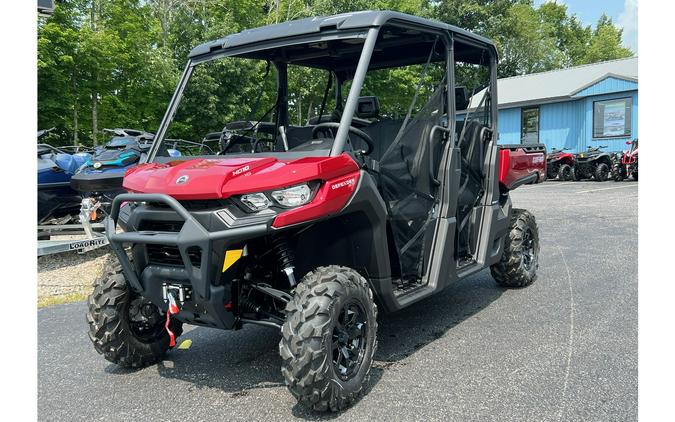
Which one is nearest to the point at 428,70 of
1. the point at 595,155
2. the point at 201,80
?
the point at 201,80

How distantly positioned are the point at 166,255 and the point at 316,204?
0.96m

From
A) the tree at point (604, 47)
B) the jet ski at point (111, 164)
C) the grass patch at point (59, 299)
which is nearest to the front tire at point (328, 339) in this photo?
the grass patch at point (59, 299)

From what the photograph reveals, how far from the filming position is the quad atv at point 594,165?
20.6m

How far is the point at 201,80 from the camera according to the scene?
4727 millimetres

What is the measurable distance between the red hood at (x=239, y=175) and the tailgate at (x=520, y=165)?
2667 mm

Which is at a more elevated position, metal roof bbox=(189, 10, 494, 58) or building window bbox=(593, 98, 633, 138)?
building window bbox=(593, 98, 633, 138)

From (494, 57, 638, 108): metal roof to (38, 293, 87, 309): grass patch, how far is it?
834 inches

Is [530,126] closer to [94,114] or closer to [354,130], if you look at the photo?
[94,114]

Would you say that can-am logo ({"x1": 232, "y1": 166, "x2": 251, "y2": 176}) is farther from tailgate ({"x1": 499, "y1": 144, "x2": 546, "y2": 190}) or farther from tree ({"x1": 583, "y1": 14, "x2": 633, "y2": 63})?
tree ({"x1": 583, "y1": 14, "x2": 633, "y2": 63})

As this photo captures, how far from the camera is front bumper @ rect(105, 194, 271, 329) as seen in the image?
297 centimetres

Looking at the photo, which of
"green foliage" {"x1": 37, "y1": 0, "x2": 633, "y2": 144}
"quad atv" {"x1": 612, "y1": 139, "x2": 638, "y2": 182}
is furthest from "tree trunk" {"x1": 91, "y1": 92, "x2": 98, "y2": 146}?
"quad atv" {"x1": 612, "y1": 139, "x2": 638, "y2": 182}

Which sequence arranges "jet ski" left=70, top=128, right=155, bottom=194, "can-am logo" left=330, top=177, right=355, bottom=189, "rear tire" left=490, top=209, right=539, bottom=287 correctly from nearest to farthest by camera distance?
"can-am logo" left=330, top=177, right=355, bottom=189 < "rear tire" left=490, top=209, right=539, bottom=287 < "jet ski" left=70, top=128, right=155, bottom=194

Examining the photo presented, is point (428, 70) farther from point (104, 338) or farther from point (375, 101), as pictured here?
point (104, 338)

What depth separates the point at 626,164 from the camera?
65.0ft
